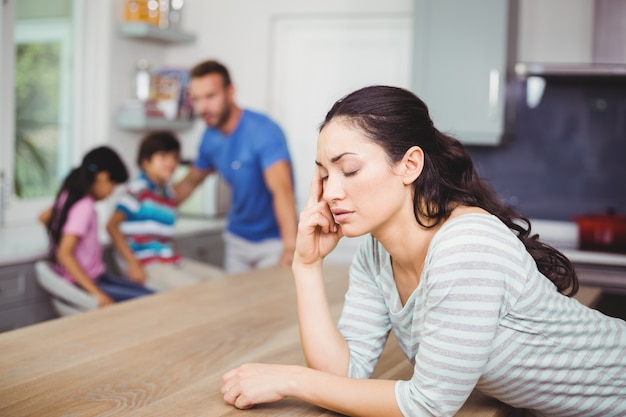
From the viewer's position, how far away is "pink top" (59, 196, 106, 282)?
122 inches

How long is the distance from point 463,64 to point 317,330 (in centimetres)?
265

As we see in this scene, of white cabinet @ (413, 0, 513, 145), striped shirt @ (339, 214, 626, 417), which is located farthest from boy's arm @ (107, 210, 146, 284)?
striped shirt @ (339, 214, 626, 417)

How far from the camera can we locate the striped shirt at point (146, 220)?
3.52m

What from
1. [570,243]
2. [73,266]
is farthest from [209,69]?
[570,243]

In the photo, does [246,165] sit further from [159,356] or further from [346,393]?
[346,393]

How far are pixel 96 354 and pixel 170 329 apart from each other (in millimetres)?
278

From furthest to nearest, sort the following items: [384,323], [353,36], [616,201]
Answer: [353,36]
[616,201]
[384,323]

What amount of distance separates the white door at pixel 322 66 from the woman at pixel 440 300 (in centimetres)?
299

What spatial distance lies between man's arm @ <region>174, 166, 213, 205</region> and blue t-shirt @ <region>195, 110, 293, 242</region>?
0.14 meters

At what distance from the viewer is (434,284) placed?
4.04 ft

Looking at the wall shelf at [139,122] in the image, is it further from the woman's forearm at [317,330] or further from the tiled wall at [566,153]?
the woman's forearm at [317,330]

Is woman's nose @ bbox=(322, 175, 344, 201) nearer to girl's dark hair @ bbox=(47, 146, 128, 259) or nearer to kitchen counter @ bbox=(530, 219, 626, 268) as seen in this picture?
kitchen counter @ bbox=(530, 219, 626, 268)

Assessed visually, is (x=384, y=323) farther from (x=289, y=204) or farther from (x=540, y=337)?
(x=289, y=204)

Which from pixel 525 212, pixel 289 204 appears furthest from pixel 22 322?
pixel 525 212
